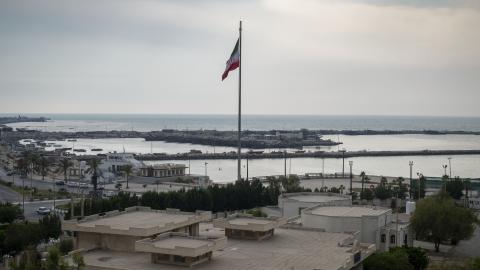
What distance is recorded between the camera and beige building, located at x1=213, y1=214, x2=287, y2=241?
26.9m

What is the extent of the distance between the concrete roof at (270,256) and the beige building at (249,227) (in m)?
0.42

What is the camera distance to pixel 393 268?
2597cm

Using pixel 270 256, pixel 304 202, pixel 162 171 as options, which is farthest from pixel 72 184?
pixel 270 256

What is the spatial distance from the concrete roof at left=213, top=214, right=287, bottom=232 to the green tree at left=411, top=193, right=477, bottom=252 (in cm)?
1054

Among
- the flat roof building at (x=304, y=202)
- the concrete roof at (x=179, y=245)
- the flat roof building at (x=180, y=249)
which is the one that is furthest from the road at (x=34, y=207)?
the flat roof building at (x=180, y=249)

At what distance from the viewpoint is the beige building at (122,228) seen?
937 inches

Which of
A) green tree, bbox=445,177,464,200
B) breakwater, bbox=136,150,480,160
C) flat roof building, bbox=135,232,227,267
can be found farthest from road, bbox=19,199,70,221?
breakwater, bbox=136,150,480,160

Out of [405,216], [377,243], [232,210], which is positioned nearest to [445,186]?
[405,216]

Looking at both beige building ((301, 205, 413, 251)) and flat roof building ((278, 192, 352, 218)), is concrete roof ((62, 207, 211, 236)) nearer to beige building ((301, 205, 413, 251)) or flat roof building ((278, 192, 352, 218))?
beige building ((301, 205, 413, 251))

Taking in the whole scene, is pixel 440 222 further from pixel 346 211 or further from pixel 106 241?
pixel 106 241

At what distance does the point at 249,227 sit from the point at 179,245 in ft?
18.0

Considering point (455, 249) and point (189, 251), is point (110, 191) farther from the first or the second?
point (189, 251)

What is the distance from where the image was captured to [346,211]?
34.1m

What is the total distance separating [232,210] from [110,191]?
49.9 feet
